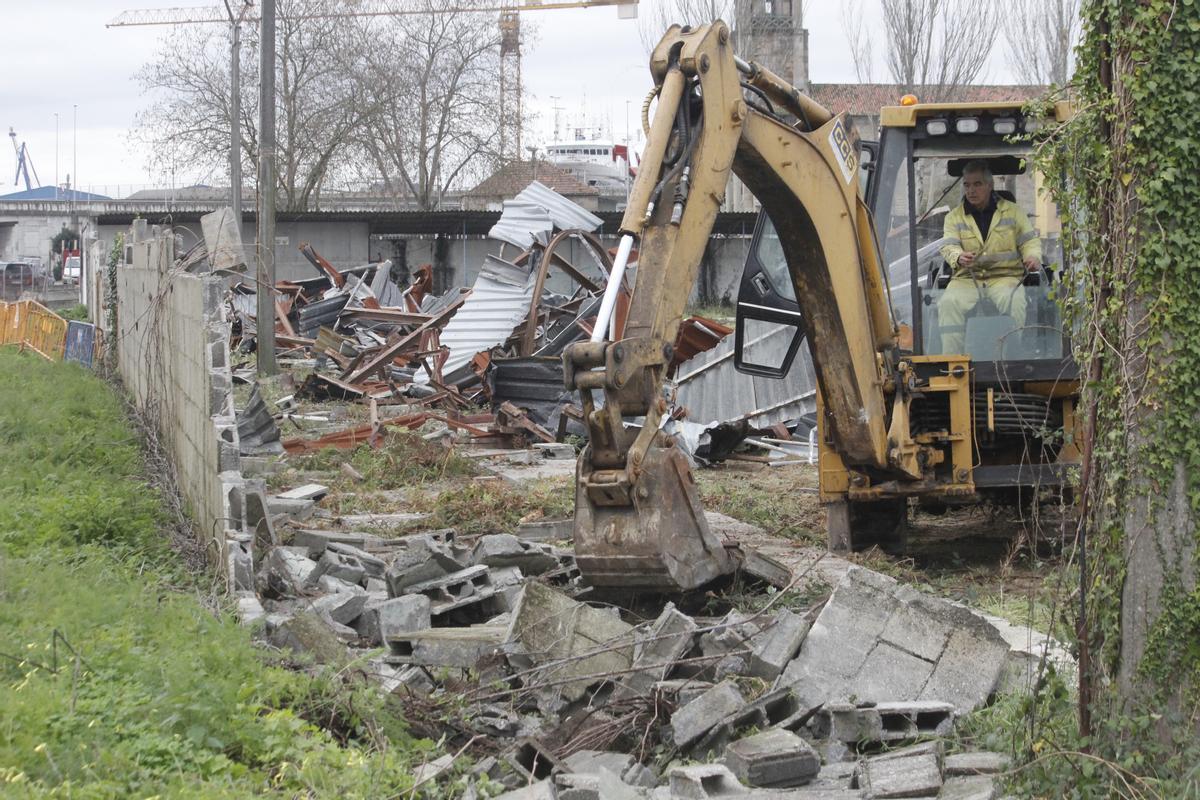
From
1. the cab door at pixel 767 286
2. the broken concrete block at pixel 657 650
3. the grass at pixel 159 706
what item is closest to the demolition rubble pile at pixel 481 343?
the cab door at pixel 767 286

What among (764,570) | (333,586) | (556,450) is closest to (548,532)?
(333,586)

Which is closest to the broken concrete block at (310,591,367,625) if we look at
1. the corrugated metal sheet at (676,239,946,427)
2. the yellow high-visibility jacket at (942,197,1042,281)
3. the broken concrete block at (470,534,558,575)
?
the broken concrete block at (470,534,558,575)

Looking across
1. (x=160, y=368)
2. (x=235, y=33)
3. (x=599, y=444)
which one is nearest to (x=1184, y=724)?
(x=599, y=444)

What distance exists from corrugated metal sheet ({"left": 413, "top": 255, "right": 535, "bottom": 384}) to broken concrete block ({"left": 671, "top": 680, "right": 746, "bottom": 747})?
1273 centimetres

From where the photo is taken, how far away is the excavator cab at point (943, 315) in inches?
329

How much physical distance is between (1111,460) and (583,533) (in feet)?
8.20

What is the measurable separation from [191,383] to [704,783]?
588 cm

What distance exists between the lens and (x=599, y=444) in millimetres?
6020

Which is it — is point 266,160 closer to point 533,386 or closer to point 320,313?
point 320,313

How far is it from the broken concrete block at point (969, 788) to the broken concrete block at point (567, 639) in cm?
161

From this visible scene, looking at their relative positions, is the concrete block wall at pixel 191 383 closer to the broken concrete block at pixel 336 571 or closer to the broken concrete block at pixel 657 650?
the broken concrete block at pixel 336 571

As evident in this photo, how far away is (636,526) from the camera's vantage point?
6133 mm

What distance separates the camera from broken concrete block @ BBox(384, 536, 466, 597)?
25.2 ft

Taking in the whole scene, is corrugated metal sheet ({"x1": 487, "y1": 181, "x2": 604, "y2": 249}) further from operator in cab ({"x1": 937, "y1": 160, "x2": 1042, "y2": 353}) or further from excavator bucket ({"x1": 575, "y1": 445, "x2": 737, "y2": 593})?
excavator bucket ({"x1": 575, "y1": 445, "x2": 737, "y2": 593})
